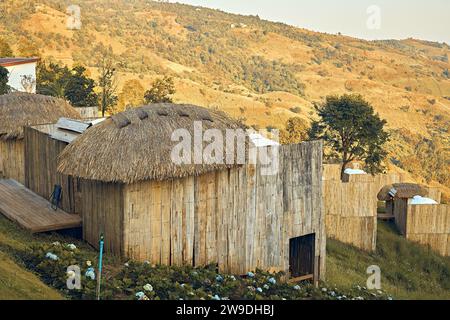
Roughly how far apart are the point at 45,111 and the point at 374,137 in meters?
13.0

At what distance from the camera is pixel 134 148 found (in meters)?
12.4

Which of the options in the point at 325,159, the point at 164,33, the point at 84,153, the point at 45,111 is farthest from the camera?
the point at 164,33

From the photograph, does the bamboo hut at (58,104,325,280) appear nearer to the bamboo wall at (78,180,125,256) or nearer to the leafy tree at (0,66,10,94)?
the bamboo wall at (78,180,125,256)

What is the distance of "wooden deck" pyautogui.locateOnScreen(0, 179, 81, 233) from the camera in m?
13.4

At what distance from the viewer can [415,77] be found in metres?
84.6

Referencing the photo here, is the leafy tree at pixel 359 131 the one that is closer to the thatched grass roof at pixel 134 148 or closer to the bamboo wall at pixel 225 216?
the bamboo wall at pixel 225 216

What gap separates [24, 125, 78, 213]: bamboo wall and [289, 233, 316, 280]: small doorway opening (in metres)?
5.12

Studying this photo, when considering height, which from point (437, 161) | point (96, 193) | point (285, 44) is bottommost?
point (437, 161)

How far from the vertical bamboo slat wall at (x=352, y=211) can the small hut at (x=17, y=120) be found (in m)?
7.57

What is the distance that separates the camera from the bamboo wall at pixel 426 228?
20.2 metres
